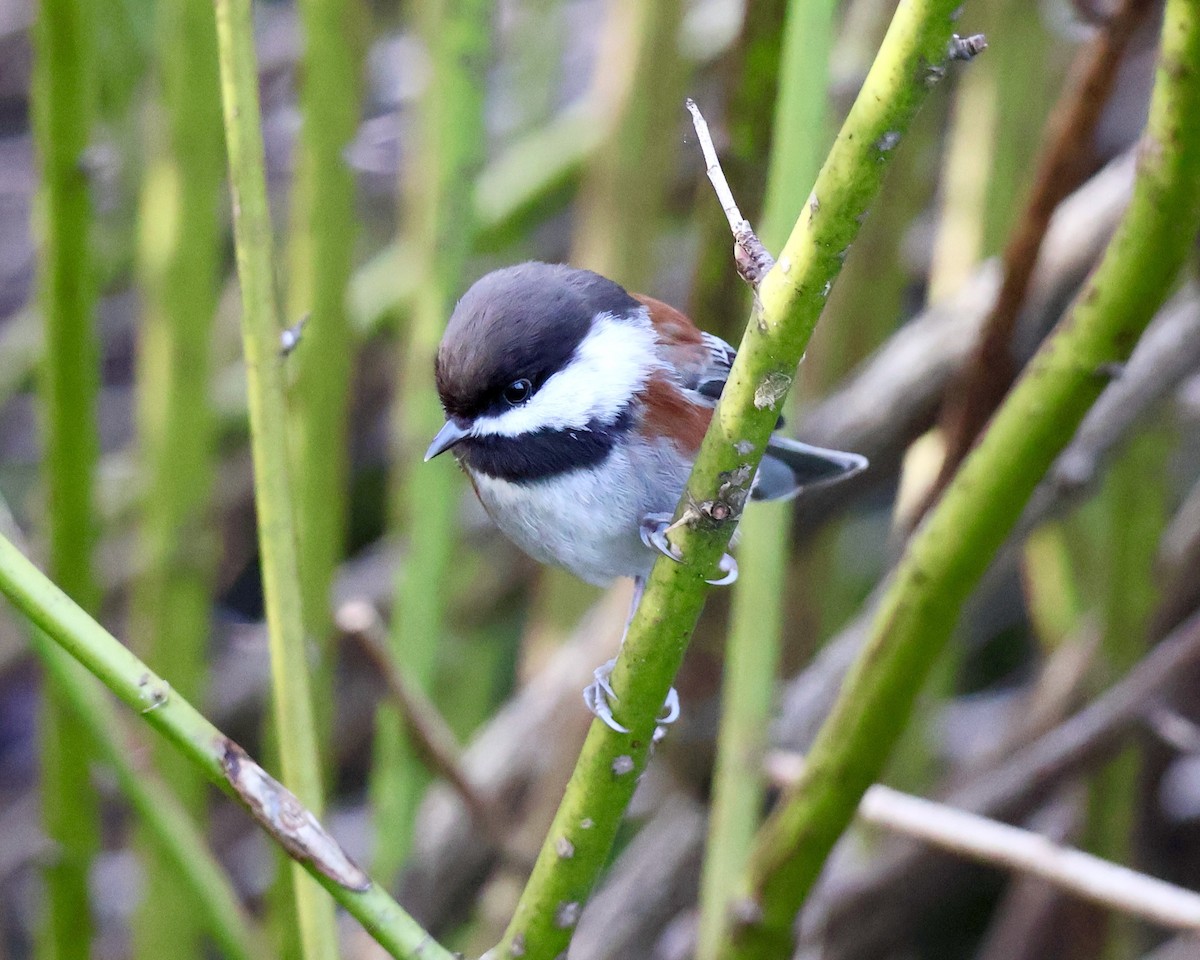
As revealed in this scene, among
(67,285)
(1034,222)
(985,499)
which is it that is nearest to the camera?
(985,499)

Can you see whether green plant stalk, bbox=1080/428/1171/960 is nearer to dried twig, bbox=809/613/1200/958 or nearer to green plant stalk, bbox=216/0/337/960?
dried twig, bbox=809/613/1200/958

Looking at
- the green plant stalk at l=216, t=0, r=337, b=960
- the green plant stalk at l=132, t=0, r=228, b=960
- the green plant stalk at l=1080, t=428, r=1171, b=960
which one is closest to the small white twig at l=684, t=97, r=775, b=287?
the green plant stalk at l=216, t=0, r=337, b=960

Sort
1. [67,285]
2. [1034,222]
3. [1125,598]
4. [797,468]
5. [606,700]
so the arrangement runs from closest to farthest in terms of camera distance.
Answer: [606,700] < [67,285] < [1034,222] < [797,468] < [1125,598]

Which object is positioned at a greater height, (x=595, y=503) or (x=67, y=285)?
(x=67, y=285)

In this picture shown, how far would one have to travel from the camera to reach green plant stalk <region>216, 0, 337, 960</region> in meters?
0.98

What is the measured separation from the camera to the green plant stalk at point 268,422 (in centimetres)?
98

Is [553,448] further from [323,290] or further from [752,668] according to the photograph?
[323,290]

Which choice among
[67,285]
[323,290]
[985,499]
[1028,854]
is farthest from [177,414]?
[1028,854]

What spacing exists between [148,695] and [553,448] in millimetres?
650

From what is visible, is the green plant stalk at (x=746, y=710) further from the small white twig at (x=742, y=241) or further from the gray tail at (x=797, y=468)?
the small white twig at (x=742, y=241)

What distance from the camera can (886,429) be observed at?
205 centimetres

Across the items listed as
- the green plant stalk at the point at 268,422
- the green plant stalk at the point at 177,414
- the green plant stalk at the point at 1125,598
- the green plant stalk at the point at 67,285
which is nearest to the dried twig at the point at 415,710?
the green plant stalk at the point at 177,414

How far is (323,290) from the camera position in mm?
1703

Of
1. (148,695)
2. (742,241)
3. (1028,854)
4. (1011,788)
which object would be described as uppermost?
(742,241)
